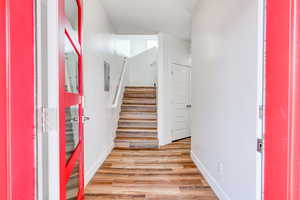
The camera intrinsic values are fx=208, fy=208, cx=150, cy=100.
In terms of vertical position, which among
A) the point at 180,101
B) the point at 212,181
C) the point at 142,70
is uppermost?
the point at 142,70

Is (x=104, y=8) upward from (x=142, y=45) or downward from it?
downward

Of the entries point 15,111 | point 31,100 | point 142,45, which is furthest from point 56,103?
point 142,45

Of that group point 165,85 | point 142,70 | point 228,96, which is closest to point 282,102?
point 228,96

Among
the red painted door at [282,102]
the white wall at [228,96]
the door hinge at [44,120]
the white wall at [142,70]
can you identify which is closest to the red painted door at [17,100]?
the door hinge at [44,120]

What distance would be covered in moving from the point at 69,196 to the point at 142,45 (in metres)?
7.45

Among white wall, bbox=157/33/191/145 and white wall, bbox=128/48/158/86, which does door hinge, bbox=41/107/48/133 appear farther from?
white wall, bbox=128/48/158/86

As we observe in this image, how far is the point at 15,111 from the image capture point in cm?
65

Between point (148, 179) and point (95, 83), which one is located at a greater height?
point (95, 83)

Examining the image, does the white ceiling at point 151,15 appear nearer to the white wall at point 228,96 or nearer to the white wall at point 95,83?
the white wall at point 95,83

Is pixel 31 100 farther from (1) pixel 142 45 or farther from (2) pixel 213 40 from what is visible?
(1) pixel 142 45

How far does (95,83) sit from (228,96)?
1.86 meters

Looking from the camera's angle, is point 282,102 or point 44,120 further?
point 44,120

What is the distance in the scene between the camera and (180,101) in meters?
5.27

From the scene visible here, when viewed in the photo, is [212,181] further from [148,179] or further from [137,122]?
[137,122]
